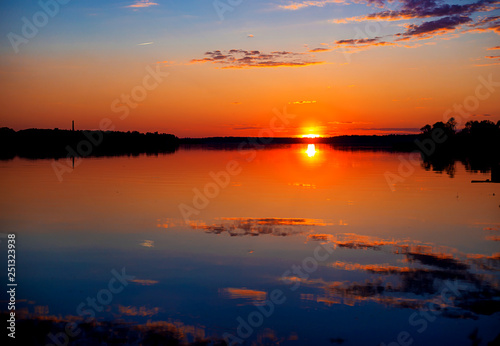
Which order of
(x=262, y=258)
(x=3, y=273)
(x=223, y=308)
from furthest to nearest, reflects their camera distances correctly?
(x=262, y=258), (x=3, y=273), (x=223, y=308)

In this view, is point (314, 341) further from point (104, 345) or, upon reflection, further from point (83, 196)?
point (83, 196)

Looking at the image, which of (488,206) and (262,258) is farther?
(488,206)

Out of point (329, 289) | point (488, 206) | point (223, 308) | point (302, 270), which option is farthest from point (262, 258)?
point (488, 206)

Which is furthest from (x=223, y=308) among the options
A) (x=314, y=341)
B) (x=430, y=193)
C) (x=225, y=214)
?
(x=430, y=193)

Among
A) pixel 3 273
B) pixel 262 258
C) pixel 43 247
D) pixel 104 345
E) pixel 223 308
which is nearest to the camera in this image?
pixel 104 345

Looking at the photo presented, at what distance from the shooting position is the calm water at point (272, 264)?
892 centimetres

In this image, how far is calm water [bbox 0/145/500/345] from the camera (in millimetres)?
8922

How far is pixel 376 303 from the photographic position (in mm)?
9789

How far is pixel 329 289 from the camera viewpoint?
422 inches

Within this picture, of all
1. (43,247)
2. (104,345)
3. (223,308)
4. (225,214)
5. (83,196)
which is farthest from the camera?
(83,196)

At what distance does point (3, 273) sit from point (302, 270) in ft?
25.9

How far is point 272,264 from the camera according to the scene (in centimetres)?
1287

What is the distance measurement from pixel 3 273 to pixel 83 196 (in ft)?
49.5

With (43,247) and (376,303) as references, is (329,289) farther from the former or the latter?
(43,247)
